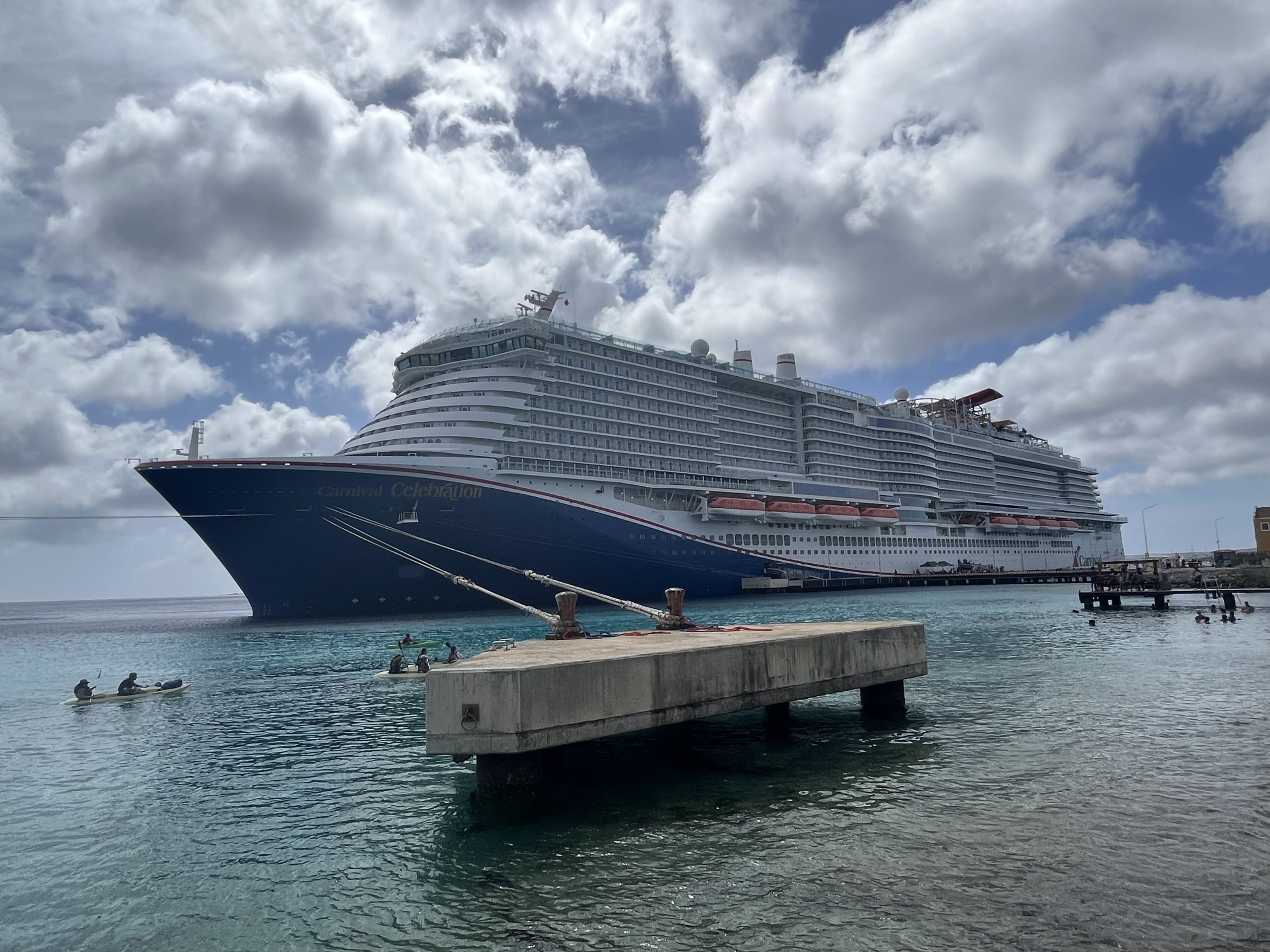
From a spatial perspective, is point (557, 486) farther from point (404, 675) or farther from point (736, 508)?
point (404, 675)

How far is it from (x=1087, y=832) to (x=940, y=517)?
92.8 metres

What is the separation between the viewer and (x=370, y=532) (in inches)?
1785

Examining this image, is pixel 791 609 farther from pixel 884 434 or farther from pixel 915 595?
pixel 884 434

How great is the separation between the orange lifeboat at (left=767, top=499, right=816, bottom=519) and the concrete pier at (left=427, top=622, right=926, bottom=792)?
50240 mm

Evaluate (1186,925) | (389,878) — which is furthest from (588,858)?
(1186,925)

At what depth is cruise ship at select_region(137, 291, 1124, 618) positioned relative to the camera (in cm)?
4512

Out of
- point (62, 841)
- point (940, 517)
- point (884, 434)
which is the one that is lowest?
point (62, 841)

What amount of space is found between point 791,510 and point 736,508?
8.51m

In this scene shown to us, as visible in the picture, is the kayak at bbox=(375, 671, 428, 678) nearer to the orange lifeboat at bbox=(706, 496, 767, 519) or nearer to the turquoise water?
the turquoise water

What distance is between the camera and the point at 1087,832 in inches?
376

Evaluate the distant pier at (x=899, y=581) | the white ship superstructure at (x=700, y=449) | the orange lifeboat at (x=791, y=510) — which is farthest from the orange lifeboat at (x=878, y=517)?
the orange lifeboat at (x=791, y=510)

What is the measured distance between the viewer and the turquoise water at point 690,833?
25.0 feet

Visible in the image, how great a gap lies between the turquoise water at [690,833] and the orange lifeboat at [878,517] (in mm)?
58982

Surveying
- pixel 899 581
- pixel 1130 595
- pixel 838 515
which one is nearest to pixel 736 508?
pixel 838 515
